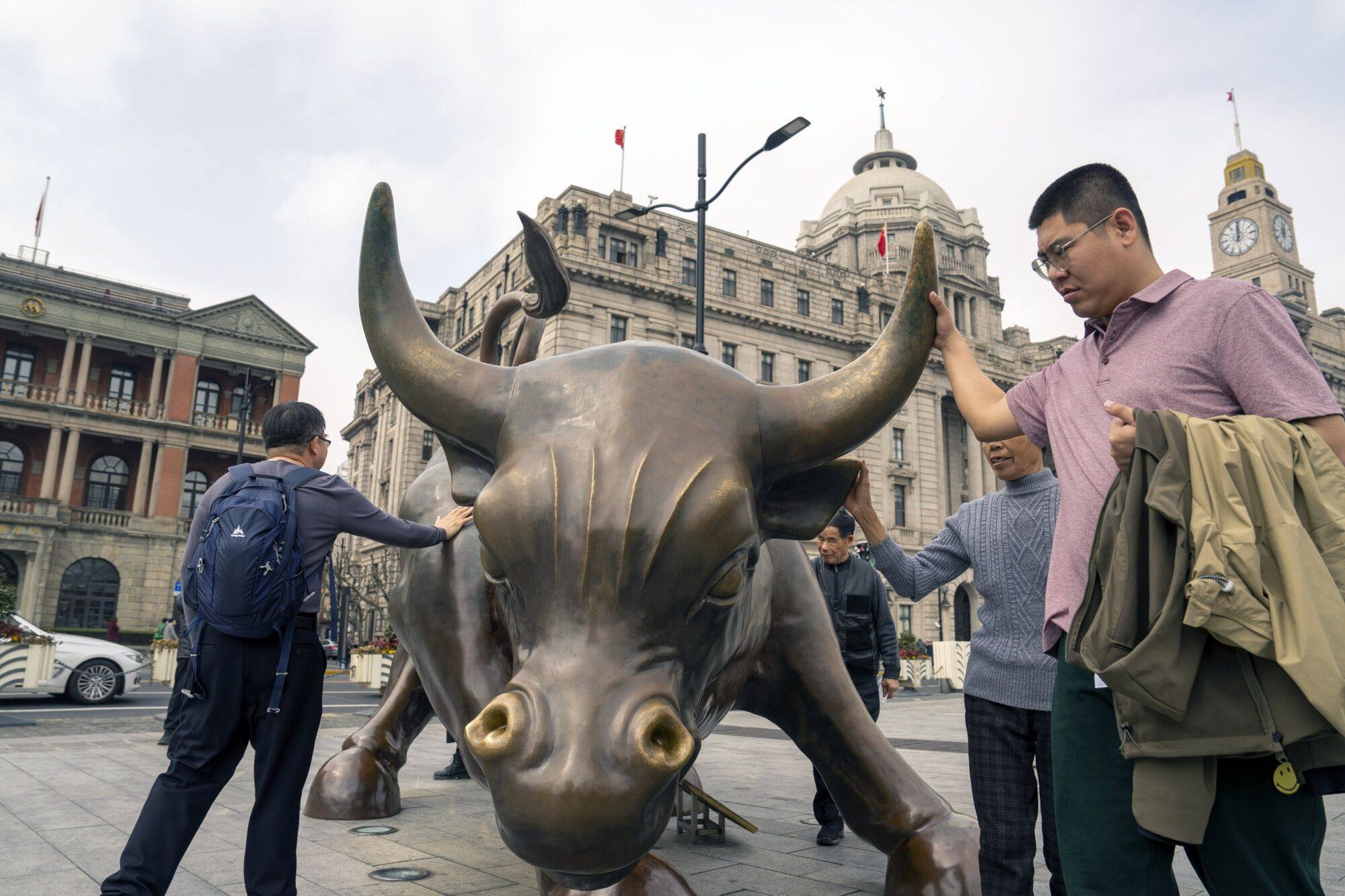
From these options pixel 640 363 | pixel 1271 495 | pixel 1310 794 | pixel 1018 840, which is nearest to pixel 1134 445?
pixel 1271 495

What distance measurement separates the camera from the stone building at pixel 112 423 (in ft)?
123

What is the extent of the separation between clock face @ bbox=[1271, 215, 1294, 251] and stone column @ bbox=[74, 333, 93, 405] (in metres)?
97.2

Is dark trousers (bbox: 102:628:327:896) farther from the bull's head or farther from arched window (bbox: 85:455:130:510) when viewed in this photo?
arched window (bbox: 85:455:130:510)

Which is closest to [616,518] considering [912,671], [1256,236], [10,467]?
[912,671]

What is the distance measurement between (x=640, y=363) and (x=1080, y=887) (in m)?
1.72

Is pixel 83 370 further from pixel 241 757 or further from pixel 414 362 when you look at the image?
pixel 414 362

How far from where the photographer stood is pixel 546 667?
6.61 ft

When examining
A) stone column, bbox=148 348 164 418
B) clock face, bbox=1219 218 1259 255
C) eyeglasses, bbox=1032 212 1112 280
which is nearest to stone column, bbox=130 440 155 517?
stone column, bbox=148 348 164 418

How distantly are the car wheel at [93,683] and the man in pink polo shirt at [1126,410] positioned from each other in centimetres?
1777

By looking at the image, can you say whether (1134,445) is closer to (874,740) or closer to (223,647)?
(874,740)

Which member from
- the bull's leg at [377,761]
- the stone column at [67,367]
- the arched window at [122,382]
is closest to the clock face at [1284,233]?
the arched window at [122,382]

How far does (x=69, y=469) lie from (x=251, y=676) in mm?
43077

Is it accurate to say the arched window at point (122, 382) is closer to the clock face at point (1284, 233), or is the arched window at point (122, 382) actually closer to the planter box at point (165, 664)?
the planter box at point (165, 664)

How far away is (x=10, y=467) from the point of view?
38719mm
